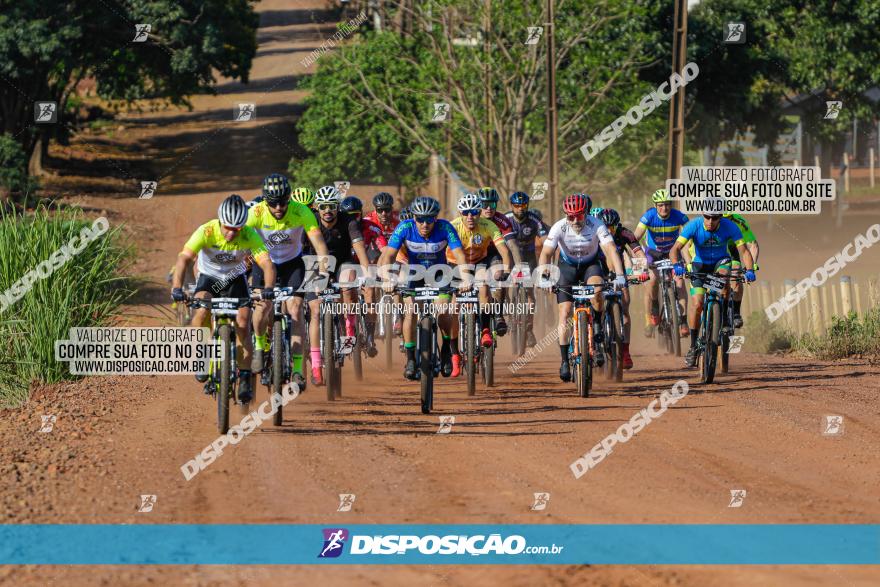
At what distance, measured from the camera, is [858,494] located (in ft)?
32.0

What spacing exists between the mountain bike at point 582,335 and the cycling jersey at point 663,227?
4.05m

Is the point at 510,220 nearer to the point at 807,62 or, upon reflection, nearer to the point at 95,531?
the point at 95,531

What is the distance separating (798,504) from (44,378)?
10.3 m

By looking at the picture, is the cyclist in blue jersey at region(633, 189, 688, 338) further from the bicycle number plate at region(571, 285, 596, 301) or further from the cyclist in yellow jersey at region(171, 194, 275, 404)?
the cyclist in yellow jersey at region(171, 194, 275, 404)

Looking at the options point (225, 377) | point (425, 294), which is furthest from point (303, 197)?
point (225, 377)

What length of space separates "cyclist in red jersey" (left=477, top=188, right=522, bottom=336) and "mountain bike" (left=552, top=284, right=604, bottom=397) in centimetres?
96

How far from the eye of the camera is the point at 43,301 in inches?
632

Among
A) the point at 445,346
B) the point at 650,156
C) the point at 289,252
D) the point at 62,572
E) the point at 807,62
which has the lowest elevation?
the point at 62,572

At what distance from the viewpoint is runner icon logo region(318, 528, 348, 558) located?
27.5 feet

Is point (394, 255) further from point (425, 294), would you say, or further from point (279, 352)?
point (279, 352)

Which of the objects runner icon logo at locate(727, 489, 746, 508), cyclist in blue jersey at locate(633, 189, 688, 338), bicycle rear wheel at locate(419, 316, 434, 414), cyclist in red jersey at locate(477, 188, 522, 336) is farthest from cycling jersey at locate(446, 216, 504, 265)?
runner icon logo at locate(727, 489, 746, 508)

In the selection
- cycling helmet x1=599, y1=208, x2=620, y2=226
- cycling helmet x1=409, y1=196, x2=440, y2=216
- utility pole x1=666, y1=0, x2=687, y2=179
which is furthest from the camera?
utility pole x1=666, y1=0, x2=687, y2=179

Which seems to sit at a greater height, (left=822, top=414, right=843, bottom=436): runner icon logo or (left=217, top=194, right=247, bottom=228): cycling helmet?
(left=217, top=194, right=247, bottom=228): cycling helmet

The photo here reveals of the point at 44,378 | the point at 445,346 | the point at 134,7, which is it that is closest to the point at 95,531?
the point at 445,346
